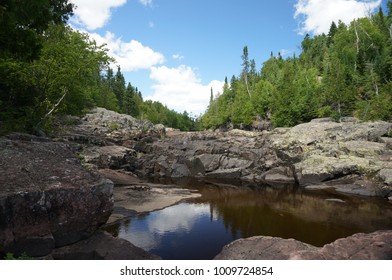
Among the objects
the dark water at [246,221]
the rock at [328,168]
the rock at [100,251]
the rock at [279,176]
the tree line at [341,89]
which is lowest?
the dark water at [246,221]

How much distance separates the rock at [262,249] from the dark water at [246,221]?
7.56ft

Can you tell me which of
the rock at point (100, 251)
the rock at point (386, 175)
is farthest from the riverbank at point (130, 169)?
the rock at point (100, 251)

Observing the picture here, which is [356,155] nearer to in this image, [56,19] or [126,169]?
[126,169]

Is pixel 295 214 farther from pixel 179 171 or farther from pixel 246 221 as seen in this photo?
pixel 179 171

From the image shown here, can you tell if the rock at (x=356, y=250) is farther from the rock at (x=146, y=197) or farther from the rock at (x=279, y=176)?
the rock at (x=279, y=176)

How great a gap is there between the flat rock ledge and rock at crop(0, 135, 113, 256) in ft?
19.5

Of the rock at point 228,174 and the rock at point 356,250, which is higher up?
the rock at point 228,174

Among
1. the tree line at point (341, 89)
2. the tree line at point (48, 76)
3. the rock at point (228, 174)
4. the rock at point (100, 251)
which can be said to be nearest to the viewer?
the rock at point (100, 251)

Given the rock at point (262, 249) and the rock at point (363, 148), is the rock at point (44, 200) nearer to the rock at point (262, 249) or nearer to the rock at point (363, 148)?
the rock at point (262, 249)

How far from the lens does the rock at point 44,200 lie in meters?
9.98

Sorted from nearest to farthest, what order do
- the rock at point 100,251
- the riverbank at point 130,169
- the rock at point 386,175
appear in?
1. the riverbank at point 130,169
2. the rock at point 100,251
3. the rock at point 386,175

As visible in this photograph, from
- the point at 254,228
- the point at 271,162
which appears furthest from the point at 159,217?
the point at 271,162

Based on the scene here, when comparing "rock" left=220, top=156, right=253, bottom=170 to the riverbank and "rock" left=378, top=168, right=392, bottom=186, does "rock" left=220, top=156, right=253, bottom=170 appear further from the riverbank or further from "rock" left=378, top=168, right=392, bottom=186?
"rock" left=378, top=168, right=392, bottom=186

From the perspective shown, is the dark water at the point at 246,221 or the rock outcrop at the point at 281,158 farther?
the rock outcrop at the point at 281,158
